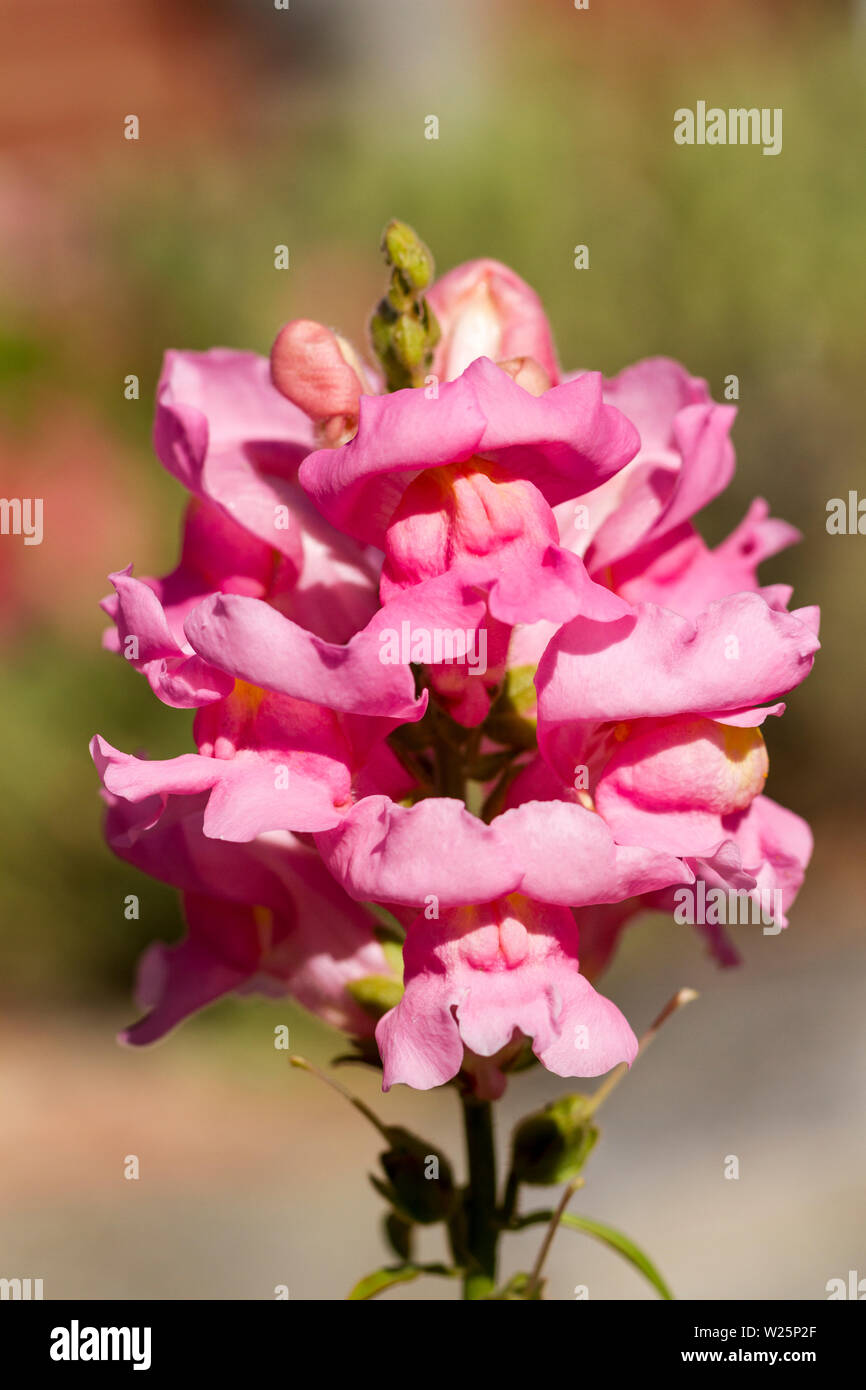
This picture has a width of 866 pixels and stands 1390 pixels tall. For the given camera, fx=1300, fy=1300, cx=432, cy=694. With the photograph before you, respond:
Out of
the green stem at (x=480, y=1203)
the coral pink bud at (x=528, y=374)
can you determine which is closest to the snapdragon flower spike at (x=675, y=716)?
the coral pink bud at (x=528, y=374)

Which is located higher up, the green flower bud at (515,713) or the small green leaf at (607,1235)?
the green flower bud at (515,713)

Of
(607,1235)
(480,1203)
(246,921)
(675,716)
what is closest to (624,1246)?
(607,1235)

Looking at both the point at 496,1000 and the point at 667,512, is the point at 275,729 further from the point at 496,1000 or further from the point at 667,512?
the point at 667,512

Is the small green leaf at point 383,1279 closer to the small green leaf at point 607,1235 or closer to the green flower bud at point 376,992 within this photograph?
the small green leaf at point 607,1235

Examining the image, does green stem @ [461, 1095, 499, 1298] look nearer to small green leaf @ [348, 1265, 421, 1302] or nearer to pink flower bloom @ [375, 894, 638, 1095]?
small green leaf @ [348, 1265, 421, 1302]

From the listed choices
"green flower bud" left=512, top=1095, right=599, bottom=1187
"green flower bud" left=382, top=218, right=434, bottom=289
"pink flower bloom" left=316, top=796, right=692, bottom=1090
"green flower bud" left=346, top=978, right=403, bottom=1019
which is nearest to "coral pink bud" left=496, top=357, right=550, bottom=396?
"green flower bud" left=382, top=218, right=434, bottom=289

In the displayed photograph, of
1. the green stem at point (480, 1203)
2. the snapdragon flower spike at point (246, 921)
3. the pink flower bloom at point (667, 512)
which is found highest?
the pink flower bloom at point (667, 512)

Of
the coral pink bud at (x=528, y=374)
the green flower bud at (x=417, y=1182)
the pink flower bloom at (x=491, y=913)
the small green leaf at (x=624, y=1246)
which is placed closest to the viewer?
the pink flower bloom at (x=491, y=913)
